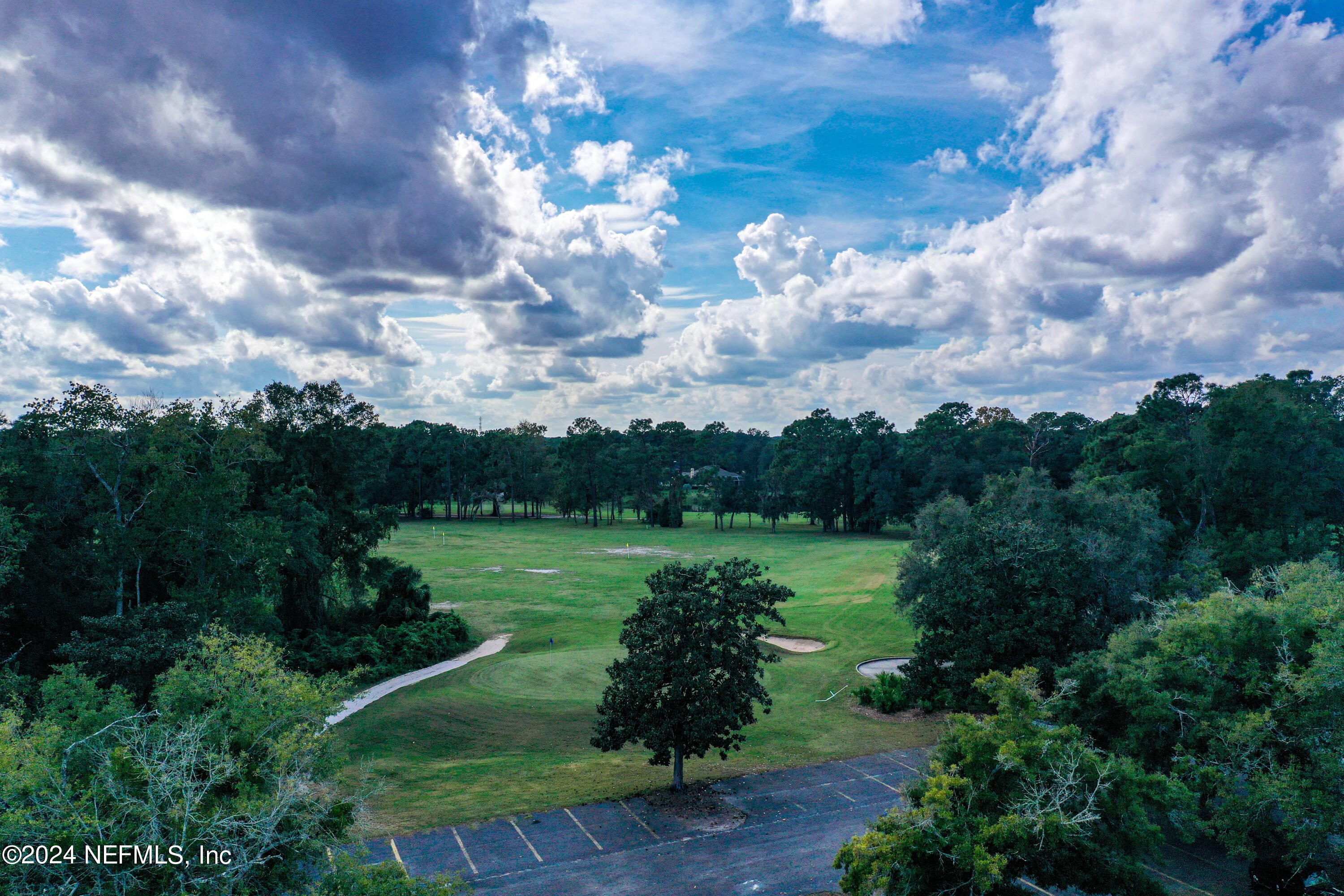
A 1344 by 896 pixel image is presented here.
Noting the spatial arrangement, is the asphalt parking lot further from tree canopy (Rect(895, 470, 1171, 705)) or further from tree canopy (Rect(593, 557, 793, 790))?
tree canopy (Rect(895, 470, 1171, 705))

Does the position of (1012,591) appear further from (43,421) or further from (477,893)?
(43,421)

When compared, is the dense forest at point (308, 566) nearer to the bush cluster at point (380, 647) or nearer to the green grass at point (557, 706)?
the bush cluster at point (380, 647)

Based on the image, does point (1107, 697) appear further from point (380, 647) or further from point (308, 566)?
point (308, 566)

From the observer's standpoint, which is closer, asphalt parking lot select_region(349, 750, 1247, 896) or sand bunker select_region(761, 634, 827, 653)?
asphalt parking lot select_region(349, 750, 1247, 896)

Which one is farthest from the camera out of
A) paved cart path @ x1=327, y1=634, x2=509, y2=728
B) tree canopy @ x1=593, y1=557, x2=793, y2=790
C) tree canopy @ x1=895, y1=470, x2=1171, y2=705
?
paved cart path @ x1=327, y1=634, x2=509, y2=728

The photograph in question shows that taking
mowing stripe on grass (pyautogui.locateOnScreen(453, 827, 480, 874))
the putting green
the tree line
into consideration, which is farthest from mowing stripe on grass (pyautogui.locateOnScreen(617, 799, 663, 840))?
the putting green

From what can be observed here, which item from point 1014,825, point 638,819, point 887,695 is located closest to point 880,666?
point 887,695
